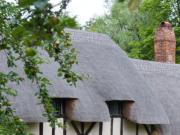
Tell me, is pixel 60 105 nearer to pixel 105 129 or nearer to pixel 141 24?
pixel 105 129

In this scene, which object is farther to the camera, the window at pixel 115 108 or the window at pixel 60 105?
the window at pixel 115 108

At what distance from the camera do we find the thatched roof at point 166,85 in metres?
13.1

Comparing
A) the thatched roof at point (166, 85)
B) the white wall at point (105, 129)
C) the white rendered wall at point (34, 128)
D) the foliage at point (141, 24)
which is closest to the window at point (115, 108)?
the white wall at point (105, 129)

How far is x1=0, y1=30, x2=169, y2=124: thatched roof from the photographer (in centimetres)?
958

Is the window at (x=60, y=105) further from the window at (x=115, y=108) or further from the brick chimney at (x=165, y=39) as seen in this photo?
the brick chimney at (x=165, y=39)

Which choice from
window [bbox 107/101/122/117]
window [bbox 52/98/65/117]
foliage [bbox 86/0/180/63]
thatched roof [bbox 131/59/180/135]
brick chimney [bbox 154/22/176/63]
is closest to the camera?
window [bbox 52/98/65/117]

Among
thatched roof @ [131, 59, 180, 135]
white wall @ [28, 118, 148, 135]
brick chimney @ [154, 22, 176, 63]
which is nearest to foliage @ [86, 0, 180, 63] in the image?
brick chimney @ [154, 22, 176, 63]

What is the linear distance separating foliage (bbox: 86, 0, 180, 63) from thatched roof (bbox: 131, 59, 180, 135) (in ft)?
22.0

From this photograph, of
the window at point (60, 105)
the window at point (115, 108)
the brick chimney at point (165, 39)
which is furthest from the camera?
the brick chimney at point (165, 39)

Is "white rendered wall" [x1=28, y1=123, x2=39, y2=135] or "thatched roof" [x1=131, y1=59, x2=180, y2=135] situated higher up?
"thatched roof" [x1=131, y1=59, x2=180, y2=135]

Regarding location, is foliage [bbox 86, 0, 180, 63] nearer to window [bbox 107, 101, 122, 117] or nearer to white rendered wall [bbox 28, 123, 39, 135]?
window [bbox 107, 101, 122, 117]

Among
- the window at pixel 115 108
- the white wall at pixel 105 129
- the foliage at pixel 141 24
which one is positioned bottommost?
the white wall at pixel 105 129

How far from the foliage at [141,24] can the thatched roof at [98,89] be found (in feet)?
29.4

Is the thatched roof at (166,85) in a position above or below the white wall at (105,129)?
above
